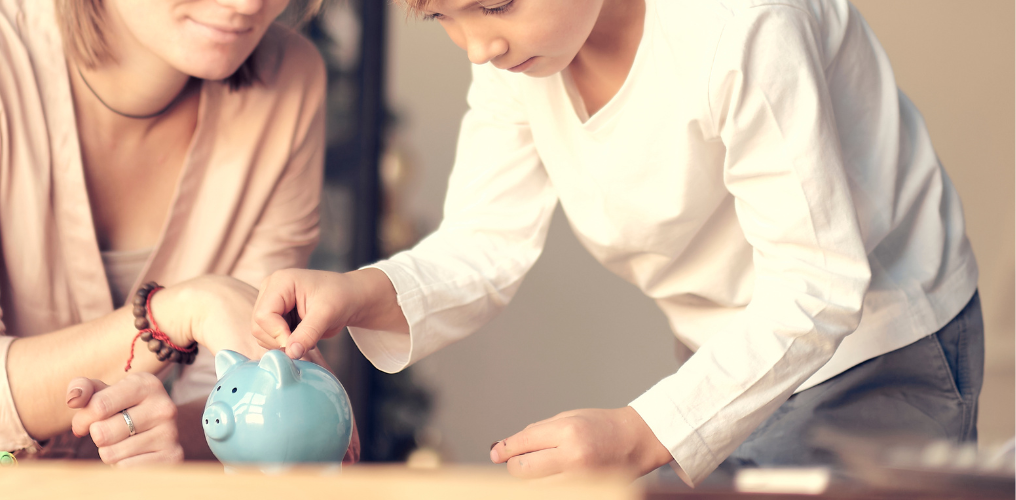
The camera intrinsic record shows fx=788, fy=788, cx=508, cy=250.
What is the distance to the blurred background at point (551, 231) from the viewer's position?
2.47 metres

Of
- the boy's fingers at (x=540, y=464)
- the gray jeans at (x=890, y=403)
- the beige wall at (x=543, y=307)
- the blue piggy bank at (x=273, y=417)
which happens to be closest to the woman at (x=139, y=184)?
the blue piggy bank at (x=273, y=417)

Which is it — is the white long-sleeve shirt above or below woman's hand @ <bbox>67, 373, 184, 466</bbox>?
above

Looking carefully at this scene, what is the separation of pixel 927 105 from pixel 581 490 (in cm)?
259

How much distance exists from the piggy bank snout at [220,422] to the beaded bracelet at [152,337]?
0.31 meters

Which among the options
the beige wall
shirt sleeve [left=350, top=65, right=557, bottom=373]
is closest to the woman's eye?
shirt sleeve [left=350, top=65, right=557, bottom=373]

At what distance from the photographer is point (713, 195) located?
0.87 m

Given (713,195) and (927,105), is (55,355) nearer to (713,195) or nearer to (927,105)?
(713,195)

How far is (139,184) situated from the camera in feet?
3.90

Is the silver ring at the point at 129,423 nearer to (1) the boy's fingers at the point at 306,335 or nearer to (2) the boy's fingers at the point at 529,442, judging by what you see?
(1) the boy's fingers at the point at 306,335

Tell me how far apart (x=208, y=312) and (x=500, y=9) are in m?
0.45

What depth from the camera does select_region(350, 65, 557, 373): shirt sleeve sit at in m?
0.93

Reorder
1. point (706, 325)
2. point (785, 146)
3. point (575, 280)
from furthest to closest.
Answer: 1. point (575, 280)
2. point (706, 325)
3. point (785, 146)

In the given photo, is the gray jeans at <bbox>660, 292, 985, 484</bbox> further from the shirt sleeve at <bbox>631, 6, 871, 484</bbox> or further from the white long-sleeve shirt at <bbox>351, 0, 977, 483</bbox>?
the shirt sleeve at <bbox>631, 6, 871, 484</bbox>

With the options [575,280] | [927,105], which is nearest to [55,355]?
[575,280]
